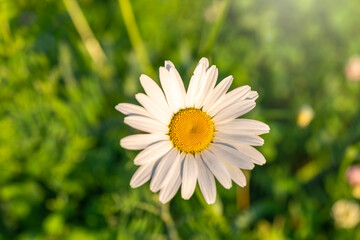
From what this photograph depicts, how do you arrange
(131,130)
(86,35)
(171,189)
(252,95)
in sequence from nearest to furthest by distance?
(171,189) → (252,95) → (131,130) → (86,35)

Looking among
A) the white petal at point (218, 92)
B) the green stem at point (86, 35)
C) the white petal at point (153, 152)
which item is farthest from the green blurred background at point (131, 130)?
the white petal at point (218, 92)

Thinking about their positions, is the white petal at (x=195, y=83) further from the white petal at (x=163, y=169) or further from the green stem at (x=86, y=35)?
the green stem at (x=86, y=35)

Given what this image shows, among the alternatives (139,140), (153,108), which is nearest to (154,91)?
(153,108)

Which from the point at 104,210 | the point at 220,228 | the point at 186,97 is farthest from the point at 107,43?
the point at 220,228

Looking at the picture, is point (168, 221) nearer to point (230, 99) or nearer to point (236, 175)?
point (236, 175)

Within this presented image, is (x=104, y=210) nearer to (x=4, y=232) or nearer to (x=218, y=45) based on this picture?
(x=4, y=232)

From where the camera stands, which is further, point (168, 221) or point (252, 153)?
point (168, 221)

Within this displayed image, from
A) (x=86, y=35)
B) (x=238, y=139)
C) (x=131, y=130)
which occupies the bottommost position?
(x=238, y=139)
